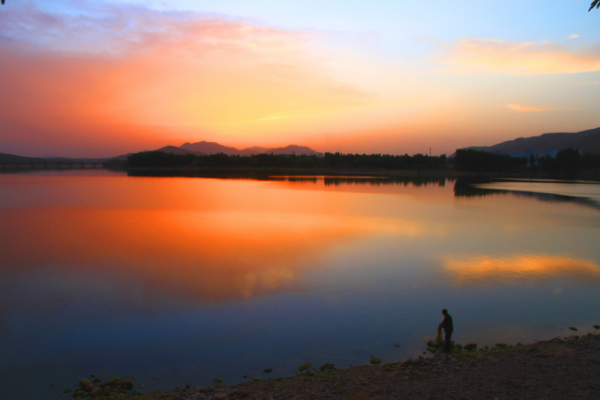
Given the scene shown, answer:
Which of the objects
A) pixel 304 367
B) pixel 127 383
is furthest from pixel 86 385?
pixel 304 367

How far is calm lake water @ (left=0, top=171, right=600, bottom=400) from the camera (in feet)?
21.6

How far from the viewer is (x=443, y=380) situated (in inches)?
218

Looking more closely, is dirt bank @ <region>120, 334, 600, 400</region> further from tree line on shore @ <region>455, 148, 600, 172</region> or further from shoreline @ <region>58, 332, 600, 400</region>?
tree line on shore @ <region>455, 148, 600, 172</region>

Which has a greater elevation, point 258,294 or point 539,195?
point 539,195

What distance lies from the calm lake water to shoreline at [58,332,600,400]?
454mm

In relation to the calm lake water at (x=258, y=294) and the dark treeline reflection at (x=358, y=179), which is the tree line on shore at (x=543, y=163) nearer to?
the dark treeline reflection at (x=358, y=179)

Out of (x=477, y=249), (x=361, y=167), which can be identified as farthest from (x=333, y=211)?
(x=361, y=167)

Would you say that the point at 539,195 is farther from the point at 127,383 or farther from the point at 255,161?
the point at 255,161

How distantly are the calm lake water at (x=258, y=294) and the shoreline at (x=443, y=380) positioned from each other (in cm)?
45

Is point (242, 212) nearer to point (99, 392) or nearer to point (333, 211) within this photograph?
point (333, 211)

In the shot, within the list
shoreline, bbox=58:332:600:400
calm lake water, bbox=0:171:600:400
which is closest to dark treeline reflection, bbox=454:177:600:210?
calm lake water, bbox=0:171:600:400

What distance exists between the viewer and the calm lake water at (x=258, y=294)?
6.58m

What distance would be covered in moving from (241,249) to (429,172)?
95069mm

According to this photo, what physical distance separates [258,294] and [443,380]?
16.6 ft
